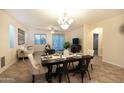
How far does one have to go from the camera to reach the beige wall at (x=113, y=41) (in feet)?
14.6

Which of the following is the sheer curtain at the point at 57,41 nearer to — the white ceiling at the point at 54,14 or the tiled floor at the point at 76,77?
the white ceiling at the point at 54,14

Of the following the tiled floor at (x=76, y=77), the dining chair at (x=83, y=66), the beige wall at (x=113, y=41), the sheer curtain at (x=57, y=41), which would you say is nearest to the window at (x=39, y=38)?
the sheer curtain at (x=57, y=41)

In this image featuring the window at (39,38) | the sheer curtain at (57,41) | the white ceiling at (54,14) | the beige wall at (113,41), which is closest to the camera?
the white ceiling at (54,14)

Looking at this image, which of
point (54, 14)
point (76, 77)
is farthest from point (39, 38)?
point (76, 77)

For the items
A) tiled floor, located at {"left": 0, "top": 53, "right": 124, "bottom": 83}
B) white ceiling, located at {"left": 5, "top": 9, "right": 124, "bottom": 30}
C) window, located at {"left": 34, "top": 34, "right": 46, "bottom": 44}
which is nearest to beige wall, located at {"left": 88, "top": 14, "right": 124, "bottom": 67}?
white ceiling, located at {"left": 5, "top": 9, "right": 124, "bottom": 30}

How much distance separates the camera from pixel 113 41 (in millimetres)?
4918

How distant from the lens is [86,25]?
6938mm

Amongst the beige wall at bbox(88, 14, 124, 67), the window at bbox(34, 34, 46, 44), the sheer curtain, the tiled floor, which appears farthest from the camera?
the sheer curtain

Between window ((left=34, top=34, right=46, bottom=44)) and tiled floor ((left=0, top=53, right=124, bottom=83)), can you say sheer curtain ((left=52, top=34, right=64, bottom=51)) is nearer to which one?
window ((left=34, top=34, right=46, bottom=44))

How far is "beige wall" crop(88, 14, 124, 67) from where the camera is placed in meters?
4.46

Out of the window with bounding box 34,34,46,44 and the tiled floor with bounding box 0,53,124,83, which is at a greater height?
the window with bounding box 34,34,46,44
